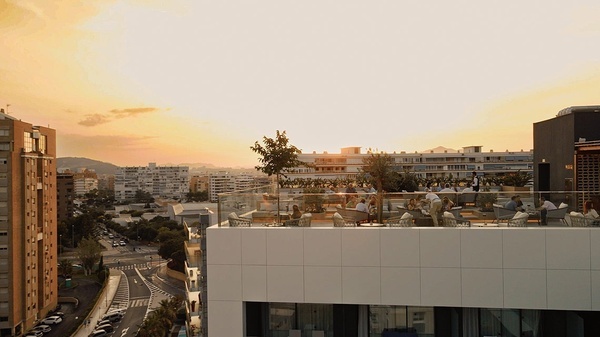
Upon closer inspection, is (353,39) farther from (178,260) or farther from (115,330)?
(178,260)

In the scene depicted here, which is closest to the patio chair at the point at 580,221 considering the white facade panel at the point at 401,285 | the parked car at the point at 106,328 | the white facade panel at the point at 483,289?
the white facade panel at the point at 483,289

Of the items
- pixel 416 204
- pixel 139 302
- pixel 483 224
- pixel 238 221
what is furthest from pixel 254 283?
pixel 139 302

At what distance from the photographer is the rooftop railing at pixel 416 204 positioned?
26.3 ft

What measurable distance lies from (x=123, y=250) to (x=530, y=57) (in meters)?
86.2

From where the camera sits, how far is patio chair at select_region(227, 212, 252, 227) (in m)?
8.59

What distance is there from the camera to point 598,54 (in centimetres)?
1619

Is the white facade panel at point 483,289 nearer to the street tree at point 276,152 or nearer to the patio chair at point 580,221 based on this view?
the patio chair at point 580,221

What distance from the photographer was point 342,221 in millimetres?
8484

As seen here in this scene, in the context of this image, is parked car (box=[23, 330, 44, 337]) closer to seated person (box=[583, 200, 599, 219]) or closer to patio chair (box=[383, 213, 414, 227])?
patio chair (box=[383, 213, 414, 227])

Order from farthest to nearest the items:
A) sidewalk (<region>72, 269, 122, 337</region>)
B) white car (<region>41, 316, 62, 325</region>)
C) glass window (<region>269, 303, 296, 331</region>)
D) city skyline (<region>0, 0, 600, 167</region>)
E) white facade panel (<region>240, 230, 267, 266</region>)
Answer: white car (<region>41, 316, 62, 325</region>)
sidewalk (<region>72, 269, 122, 337</region>)
city skyline (<region>0, 0, 600, 167</region>)
glass window (<region>269, 303, 296, 331</region>)
white facade panel (<region>240, 230, 267, 266</region>)

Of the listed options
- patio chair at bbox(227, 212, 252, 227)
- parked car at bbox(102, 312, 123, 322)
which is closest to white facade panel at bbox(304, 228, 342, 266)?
patio chair at bbox(227, 212, 252, 227)

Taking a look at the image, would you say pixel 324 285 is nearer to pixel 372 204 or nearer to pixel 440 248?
pixel 372 204

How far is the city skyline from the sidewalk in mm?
23261

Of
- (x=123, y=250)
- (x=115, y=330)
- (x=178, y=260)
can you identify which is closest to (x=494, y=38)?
(x=115, y=330)
